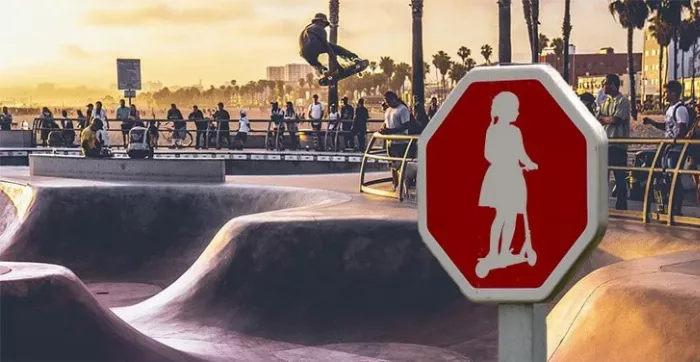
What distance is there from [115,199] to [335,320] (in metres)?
7.64

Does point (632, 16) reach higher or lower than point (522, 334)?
higher

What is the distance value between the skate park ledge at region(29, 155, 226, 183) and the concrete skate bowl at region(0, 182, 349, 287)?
3.51ft

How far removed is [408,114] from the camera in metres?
15.6

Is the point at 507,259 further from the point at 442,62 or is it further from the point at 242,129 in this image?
the point at 442,62

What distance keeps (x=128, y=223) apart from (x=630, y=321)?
493 inches

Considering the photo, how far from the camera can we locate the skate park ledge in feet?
59.9

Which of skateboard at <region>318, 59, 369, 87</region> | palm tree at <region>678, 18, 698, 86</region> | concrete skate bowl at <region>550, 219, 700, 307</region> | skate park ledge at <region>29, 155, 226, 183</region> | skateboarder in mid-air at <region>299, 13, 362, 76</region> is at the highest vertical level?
palm tree at <region>678, 18, 698, 86</region>

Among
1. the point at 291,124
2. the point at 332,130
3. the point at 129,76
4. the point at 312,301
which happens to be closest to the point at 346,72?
the point at 332,130

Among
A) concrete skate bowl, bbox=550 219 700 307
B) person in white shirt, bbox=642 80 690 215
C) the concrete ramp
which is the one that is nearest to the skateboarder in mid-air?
person in white shirt, bbox=642 80 690 215

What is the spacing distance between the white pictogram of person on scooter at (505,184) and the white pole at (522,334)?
99 mm

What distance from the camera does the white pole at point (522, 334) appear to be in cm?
209

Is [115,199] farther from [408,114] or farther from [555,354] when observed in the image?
[555,354]

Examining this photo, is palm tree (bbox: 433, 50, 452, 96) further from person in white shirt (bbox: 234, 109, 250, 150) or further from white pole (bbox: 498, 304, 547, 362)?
white pole (bbox: 498, 304, 547, 362)

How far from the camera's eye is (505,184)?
2072 mm
